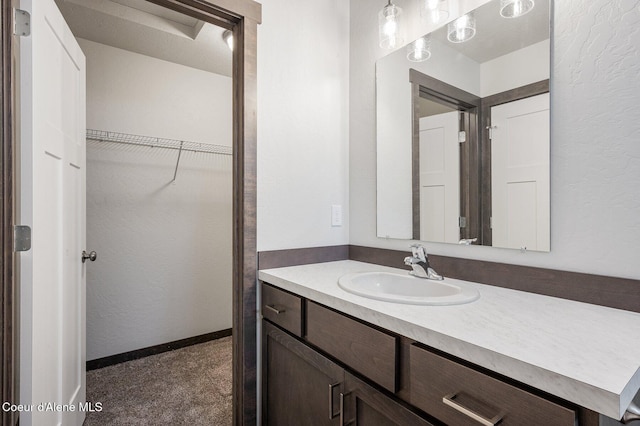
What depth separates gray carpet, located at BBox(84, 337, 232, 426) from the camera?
172 cm

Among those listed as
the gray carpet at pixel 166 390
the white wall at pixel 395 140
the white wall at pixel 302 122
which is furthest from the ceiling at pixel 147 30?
the gray carpet at pixel 166 390

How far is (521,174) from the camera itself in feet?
3.78

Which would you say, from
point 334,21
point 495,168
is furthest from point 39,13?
point 495,168

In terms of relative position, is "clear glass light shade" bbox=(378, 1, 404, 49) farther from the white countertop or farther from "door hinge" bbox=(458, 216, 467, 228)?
the white countertop

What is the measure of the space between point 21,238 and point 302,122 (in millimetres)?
1221

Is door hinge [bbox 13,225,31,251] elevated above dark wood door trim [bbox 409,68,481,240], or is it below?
below

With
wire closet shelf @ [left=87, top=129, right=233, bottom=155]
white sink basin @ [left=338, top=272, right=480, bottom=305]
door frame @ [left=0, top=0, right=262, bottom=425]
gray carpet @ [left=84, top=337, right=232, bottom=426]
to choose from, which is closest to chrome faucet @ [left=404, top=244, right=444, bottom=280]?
white sink basin @ [left=338, top=272, right=480, bottom=305]

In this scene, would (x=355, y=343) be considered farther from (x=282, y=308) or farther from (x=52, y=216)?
(x=52, y=216)

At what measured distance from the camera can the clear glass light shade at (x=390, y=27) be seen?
59.3 inches

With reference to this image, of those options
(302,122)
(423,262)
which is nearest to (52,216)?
(302,122)

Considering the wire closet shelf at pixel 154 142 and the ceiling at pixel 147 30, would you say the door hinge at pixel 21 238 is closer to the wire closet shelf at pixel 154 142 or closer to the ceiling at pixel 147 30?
the wire closet shelf at pixel 154 142

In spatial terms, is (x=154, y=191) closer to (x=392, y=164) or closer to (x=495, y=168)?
(x=392, y=164)

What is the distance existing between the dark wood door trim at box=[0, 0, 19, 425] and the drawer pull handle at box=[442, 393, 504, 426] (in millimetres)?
1340

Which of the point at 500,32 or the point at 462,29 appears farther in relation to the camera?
the point at 462,29
